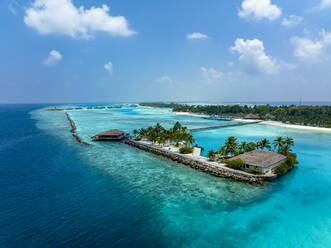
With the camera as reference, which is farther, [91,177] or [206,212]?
[91,177]

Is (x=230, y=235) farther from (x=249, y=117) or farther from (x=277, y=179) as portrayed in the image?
(x=249, y=117)

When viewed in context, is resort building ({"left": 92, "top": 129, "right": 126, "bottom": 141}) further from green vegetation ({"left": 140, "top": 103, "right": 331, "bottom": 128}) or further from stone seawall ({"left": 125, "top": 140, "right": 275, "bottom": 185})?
green vegetation ({"left": 140, "top": 103, "right": 331, "bottom": 128})

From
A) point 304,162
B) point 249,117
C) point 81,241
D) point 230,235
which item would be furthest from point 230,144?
point 249,117

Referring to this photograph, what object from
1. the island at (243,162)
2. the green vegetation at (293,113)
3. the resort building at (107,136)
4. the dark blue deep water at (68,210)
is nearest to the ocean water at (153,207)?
the dark blue deep water at (68,210)

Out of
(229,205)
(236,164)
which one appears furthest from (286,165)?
(229,205)

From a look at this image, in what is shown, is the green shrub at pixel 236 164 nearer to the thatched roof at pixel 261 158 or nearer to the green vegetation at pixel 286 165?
the thatched roof at pixel 261 158

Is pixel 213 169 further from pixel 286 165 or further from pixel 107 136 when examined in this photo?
pixel 107 136
